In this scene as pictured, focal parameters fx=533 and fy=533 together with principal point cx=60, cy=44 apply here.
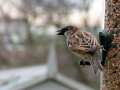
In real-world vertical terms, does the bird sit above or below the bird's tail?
above

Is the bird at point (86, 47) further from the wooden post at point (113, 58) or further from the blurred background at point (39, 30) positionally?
the blurred background at point (39, 30)

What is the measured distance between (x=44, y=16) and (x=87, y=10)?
3009mm

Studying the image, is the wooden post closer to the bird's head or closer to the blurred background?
the bird's head

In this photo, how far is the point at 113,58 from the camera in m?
4.54

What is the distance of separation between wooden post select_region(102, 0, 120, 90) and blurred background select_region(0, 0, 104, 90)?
13431mm

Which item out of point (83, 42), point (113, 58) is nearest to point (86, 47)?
point (83, 42)

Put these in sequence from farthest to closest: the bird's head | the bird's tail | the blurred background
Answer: the blurred background → the bird's head → the bird's tail

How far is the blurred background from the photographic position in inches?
770

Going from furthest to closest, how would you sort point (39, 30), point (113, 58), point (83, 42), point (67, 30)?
1. point (39, 30)
2. point (67, 30)
3. point (113, 58)
4. point (83, 42)

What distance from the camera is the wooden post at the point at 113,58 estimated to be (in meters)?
4.50

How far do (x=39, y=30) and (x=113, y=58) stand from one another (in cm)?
1820

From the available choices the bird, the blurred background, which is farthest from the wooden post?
the blurred background

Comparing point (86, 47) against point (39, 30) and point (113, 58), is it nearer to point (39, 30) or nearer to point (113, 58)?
point (113, 58)

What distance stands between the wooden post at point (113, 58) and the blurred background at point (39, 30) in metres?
13.4
